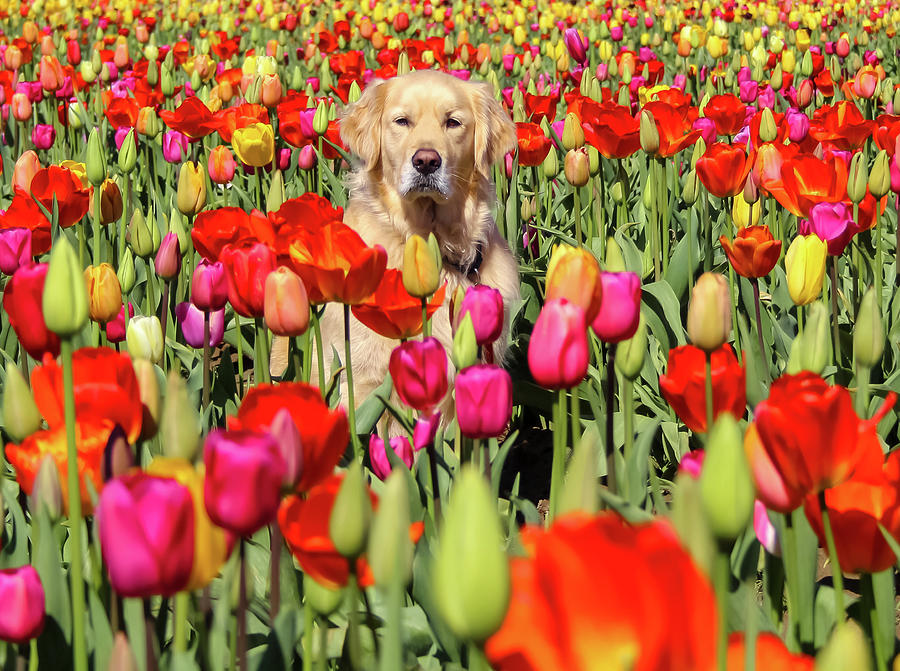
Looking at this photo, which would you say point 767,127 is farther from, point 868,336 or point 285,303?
point 285,303

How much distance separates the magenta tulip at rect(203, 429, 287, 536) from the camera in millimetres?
924

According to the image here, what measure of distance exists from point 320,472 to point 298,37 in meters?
11.4

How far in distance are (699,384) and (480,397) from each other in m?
0.35

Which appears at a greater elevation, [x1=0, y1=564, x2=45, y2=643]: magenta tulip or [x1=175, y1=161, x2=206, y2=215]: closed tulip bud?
[x1=175, y1=161, x2=206, y2=215]: closed tulip bud

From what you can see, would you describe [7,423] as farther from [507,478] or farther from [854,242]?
[854,242]

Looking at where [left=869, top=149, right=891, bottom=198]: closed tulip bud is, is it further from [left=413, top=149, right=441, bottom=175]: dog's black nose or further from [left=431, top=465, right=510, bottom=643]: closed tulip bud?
[left=431, top=465, right=510, bottom=643]: closed tulip bud

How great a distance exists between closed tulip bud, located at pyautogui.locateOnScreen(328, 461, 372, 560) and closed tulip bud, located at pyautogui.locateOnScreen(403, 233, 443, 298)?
0.80m

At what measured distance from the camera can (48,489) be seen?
1.20 m

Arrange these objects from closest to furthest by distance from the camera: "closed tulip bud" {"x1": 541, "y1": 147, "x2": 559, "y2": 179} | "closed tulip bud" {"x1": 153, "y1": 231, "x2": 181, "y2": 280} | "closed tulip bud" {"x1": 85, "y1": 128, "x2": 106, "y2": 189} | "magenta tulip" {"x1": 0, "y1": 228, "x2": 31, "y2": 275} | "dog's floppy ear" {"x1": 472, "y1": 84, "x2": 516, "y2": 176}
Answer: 1. "magenta tulip" {"x1": 0, "y1": 228, "x2": 31, "y2": 275}
2. "closed tulip bud" {"x1": 153, "y1": 231, "x2": 181, "y2": 280}
3. "closed tulip bud" {"x1": 85, "y1": 128, "x2": 106, "y2": 189}
4. "closed tulip bud" {"x1": 541, "y1": 147, "x2": 559, "y2": 179}
5. "dog's floppy ear" {"x1": 472, "y1": 84, "x2": 516, "y2": 176}

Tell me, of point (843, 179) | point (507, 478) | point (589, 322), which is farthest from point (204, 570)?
point (507, 478)

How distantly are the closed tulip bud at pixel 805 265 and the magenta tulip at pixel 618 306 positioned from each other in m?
0.63

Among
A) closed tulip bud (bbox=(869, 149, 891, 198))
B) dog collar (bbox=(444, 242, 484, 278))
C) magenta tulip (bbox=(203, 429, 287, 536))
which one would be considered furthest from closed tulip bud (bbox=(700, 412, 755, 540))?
dog collar (bbox=(444, 242, 484, 278))

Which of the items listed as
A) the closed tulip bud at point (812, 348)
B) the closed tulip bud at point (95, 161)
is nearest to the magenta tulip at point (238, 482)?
the closed tulip bud at point (812, 348)

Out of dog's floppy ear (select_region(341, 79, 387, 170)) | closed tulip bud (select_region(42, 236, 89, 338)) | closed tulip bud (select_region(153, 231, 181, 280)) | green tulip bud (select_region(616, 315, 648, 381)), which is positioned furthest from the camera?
dog's floppy ear (select_region(341, 79, 387, 170))
